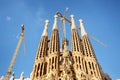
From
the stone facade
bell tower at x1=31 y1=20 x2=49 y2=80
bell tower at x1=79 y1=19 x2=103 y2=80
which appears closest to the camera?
the stone facade

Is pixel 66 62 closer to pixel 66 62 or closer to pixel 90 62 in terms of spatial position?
pixel 66 62

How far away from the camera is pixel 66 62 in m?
31.7

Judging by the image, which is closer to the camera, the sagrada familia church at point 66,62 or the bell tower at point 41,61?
the sagrada familia church at point 66,62

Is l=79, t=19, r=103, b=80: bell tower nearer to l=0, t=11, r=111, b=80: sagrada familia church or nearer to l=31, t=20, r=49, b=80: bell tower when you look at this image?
l=0, t=11, r=111, b=80: sagrada familia church

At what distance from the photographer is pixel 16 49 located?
43.9 meters

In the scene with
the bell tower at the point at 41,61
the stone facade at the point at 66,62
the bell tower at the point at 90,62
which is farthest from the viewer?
the bell tower at the point at 41,61

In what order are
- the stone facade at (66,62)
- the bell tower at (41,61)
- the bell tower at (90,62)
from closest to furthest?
the stone facade at (66,62) < the bell tower at (90,62) < the bell tower at (41,61)

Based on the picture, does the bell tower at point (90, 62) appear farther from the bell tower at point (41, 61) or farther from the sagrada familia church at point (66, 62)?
the bell tower at point (41, 61)

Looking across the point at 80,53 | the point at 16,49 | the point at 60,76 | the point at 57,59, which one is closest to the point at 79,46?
the point at 80,53

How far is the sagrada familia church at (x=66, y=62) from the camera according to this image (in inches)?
1225

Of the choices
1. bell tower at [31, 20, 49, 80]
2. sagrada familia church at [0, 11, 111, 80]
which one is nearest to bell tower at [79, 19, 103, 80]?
sagrada familia church at [0, 11, 111, 80]

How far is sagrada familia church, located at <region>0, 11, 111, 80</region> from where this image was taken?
3111 cm

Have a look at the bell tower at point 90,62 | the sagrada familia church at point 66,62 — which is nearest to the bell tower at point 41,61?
the sagrada familia church at point 66,62

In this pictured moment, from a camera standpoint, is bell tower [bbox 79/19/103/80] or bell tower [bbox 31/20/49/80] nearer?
bell tower [bbox 79/19/103/80]
